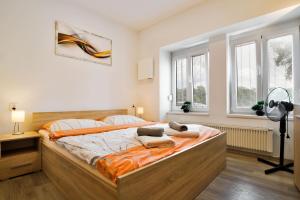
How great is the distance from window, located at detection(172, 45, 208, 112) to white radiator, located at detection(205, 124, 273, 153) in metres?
0.85

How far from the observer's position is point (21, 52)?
8.83 ft

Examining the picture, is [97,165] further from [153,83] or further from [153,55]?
[153,55]

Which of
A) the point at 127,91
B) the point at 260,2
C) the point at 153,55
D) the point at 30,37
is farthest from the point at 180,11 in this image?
the point at 30,37

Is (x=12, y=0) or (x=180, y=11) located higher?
(x=180, y=11)

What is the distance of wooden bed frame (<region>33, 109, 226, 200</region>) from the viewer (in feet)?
3.65

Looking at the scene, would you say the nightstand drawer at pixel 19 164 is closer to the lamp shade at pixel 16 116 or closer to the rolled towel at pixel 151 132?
the lamp shade at pixel 16 116

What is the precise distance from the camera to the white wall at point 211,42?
2.74 meters

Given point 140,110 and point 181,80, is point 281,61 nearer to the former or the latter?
point 181,80

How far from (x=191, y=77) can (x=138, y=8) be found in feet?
6.44

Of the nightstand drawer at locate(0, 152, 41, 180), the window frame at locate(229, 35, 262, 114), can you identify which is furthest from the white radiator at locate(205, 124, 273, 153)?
the nightstand drawer at locate(0, 152, 41, 180)

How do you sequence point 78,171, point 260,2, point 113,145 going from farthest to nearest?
point 260,2, point 113,145, point 78,171

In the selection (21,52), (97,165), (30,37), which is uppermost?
(30,37)

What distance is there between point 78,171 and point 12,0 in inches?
116

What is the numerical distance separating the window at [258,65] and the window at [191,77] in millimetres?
616
